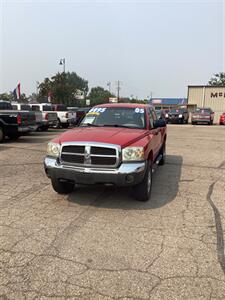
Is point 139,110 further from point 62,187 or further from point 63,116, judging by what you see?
point 63,116

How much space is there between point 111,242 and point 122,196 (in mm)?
1980

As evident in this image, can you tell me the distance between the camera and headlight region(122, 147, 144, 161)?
539cm

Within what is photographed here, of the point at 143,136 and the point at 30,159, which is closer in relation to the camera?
the point at 143,136

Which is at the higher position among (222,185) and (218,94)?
(218,94)

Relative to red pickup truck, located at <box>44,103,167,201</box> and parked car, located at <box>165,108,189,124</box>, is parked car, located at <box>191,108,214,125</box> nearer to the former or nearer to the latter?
parked car, located at <box>165,108,189,124</box>

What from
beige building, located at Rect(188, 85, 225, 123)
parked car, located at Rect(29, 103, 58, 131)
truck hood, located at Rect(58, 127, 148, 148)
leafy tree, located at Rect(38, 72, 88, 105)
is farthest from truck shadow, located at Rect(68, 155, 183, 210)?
leafy tree, located at Rect(38, 72, 88, 105)

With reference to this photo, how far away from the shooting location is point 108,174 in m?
5.30

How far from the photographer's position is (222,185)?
7367mm

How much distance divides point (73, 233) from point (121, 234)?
64 cm

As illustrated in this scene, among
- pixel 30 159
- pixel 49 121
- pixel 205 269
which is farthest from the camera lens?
pixel 49 121

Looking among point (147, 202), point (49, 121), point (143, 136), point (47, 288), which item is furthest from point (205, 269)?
point (49, 121)

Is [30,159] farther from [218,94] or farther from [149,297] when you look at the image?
[218,94]

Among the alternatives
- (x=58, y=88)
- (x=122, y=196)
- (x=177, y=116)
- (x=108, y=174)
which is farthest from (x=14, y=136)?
(x=58, y=88)

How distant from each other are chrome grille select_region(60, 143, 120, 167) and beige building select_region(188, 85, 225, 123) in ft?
159
